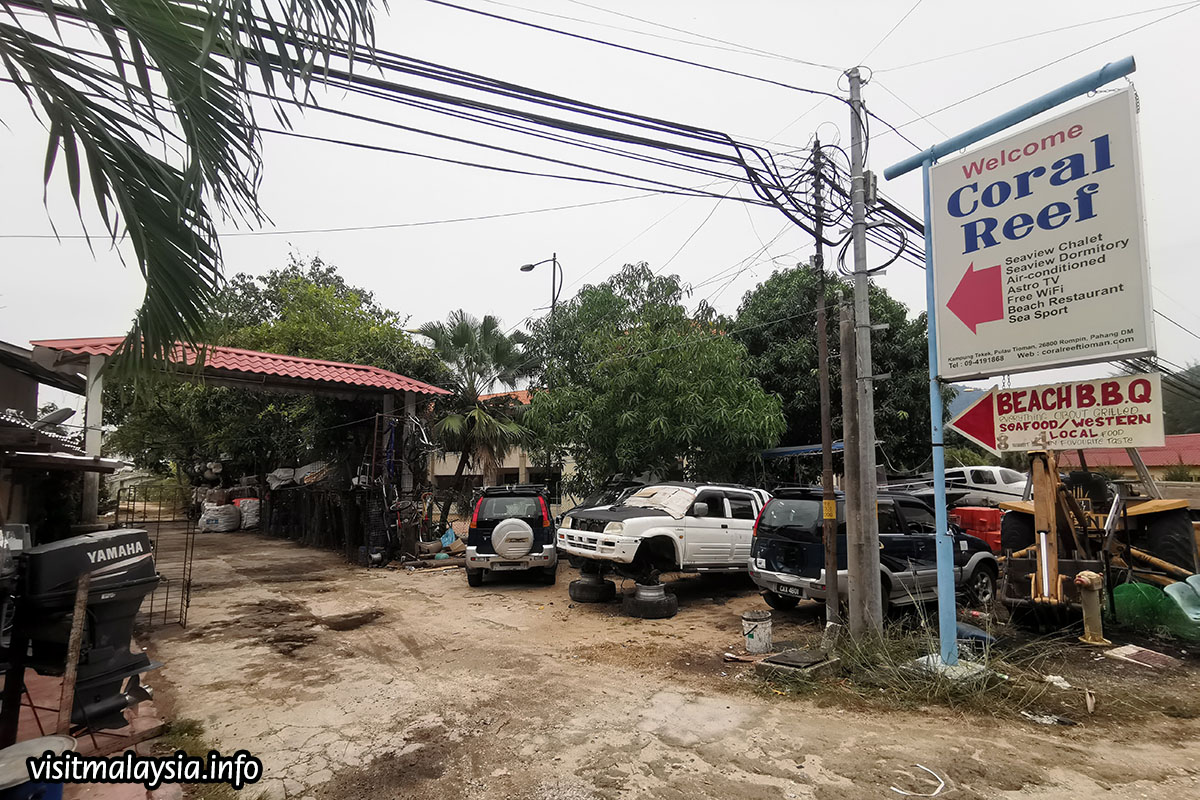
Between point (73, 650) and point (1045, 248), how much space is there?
8140mm

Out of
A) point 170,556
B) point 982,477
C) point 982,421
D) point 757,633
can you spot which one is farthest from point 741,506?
point 170,556

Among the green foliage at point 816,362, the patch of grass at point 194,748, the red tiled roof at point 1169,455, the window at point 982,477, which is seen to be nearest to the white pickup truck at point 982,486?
the window at point 982,477

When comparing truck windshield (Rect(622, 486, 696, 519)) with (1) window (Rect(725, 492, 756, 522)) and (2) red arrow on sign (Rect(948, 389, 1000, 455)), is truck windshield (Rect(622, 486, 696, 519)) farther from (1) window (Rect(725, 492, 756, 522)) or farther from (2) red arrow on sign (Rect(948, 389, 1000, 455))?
(2) red arrow on sign (Rect(948, 389, 1000, 455))

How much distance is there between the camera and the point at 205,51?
2.98 meters

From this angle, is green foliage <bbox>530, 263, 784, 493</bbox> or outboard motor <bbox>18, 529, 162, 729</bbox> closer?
outboard motor <bbox>18, 529, 162, 729</bbox>

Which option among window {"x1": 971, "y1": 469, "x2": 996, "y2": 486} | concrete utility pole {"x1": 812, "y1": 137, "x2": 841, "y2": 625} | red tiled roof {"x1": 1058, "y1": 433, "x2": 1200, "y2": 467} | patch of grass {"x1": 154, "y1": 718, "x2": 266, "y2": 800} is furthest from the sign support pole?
red tiled roof {"x1": 1058, "y1": 433, "x2": 1200, "y2": 467}

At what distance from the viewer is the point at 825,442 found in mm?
8414

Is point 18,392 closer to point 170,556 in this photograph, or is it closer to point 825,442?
point 170,556

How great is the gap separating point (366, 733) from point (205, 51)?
186 inches

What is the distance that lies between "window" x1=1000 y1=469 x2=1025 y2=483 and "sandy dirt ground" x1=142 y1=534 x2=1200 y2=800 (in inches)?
477

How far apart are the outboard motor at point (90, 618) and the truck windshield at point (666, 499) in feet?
24.6

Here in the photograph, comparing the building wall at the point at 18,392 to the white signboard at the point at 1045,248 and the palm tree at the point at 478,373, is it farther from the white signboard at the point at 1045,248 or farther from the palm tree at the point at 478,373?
the white signboard at the point at 1045,248

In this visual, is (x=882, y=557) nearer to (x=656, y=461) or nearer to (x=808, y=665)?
(x=808, y=665)

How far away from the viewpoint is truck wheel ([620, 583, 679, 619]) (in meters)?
9.64
